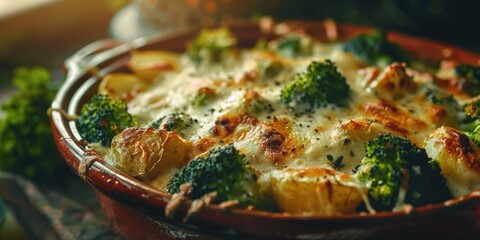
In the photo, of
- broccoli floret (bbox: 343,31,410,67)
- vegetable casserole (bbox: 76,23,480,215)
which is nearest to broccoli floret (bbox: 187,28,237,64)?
vegetable casserole (bbox: 76,23,480,215)

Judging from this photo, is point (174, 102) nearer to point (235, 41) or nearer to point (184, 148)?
point (184, 148)

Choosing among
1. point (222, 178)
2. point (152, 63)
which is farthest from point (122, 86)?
point (222, 178)

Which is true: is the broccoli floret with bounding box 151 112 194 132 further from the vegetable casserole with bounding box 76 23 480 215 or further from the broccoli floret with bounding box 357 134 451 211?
the broccoli floret with bounding box 357 134 451 211

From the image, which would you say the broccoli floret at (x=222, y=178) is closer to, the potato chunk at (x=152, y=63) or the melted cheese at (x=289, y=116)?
the melted cheese at (x=289, y=116)

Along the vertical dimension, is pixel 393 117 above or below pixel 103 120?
above

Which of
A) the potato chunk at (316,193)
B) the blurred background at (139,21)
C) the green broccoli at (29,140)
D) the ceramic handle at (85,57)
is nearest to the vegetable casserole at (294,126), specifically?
the potato chunk at (316,193)

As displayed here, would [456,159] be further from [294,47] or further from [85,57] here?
[85,57]

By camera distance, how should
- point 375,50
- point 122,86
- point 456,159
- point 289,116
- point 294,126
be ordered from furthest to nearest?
point 375,50 < point 122,86 < point 289,116 < point 294,126 < point 456,159
